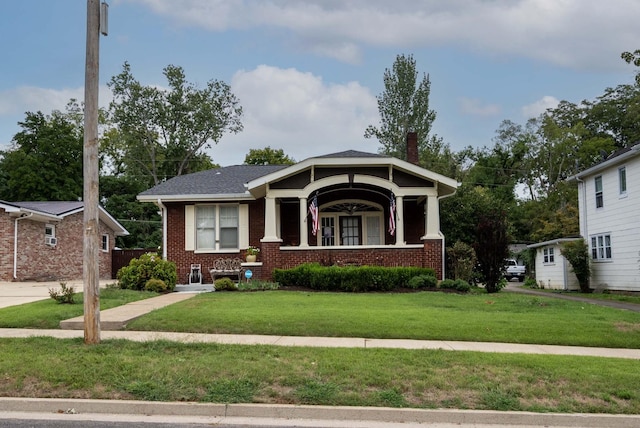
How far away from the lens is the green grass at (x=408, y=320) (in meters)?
Answer: 10.1

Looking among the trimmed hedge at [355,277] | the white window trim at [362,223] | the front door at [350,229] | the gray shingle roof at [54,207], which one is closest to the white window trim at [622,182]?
the white window trim at [362,223]

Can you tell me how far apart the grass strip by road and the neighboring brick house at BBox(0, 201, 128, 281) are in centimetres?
1945

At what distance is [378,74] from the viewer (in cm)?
4659

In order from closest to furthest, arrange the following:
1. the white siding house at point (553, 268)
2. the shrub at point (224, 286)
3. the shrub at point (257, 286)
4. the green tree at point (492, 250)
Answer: the shrub at point (257, 286), the shrub at point (224, 286), the green tree at point (492, 250), the white siding house at point (553, 268)

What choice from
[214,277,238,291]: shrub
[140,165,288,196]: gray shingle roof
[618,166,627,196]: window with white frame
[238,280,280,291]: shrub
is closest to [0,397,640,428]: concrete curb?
[238,280,280,291]: shrub

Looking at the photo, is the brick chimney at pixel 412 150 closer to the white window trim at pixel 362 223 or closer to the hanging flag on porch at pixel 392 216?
the white window trim at pixel 362 223

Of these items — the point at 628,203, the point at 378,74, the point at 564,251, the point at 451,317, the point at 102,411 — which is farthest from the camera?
the point at 378,74

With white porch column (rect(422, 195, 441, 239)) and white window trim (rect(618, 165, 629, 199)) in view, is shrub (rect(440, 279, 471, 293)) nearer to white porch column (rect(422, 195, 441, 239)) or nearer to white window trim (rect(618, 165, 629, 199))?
white porch column (rect(422, 195, 441, 239))

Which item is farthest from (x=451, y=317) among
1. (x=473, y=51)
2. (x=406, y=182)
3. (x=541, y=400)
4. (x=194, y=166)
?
(x=194, y=166)

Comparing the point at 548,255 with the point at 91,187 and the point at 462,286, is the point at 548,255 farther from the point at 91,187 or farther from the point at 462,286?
the point at 91,187

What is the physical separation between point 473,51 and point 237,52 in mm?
8258

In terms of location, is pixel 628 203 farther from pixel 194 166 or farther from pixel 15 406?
pixel 194 166

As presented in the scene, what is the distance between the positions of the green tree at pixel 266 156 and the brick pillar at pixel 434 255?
32.9 m

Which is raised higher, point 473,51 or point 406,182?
point 473,51
